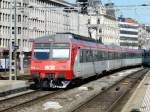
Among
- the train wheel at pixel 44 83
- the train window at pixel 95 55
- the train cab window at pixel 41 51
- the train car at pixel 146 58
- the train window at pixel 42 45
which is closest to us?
the train wheel at pixel 44 83

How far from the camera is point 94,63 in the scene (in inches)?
1421

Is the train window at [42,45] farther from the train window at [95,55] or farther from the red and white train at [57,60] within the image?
the train window at [95,55]

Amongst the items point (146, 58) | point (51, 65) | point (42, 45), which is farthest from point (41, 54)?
point (146, 58)

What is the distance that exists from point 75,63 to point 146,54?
50.3m

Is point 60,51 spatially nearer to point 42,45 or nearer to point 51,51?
point 51,51

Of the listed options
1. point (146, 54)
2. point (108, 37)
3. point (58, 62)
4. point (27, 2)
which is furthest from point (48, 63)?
point (108, 37)

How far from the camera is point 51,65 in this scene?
28.1 m

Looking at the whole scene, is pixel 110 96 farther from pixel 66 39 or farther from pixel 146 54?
pixel 146 54

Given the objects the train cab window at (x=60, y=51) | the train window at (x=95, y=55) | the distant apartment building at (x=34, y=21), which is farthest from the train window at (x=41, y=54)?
the distant apartment building at (x=34, y=21)

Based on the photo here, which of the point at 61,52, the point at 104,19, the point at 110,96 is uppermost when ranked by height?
the point at 104,19

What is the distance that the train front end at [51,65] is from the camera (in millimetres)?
28000

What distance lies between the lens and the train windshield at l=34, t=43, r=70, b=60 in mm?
28250

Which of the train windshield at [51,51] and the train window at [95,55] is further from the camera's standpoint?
the train window at [95,55]

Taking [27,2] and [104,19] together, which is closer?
[27,2]
